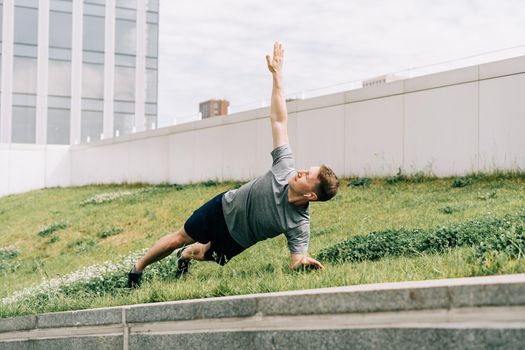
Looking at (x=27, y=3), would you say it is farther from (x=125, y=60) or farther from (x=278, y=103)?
(x=278, y=103)

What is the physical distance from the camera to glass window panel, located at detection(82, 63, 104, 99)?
1778 inches

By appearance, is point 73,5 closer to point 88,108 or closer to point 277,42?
point 88,108

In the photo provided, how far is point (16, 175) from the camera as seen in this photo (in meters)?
33.9

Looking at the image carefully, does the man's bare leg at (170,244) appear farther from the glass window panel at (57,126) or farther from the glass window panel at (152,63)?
the glass window panel at (152,63)

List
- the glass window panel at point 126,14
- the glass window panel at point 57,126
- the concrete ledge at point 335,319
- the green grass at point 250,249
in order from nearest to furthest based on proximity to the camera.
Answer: the concrete ledge at point 335,319, the green grass at point 250,249, the glass window panel at point 57,126, the glass window panel at point 126,14

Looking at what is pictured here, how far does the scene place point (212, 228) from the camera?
6.78 meters

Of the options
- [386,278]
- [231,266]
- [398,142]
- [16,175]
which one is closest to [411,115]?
[398,142]

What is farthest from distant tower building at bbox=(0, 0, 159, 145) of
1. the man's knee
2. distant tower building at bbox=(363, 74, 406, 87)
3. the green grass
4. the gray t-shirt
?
the gray t-shirt

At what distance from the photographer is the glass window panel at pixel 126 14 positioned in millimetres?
46625

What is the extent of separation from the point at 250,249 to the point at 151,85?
38506 mm

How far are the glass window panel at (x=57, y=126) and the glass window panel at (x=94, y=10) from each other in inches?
273

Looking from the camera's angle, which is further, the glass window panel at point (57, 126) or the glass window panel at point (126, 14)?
the glass window panel at point (126, 14)

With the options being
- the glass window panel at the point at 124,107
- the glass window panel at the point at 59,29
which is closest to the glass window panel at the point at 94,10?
the glass window panel at the point at 59,29

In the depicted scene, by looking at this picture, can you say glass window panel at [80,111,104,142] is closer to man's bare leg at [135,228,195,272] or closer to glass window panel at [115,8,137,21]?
glass window panel at [115,8,137,21]
